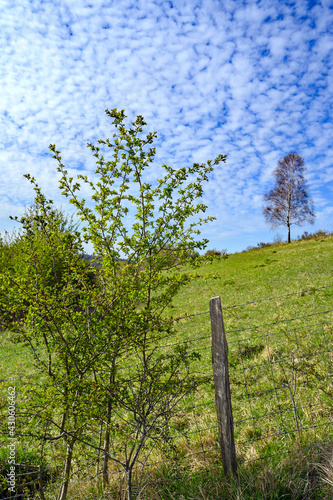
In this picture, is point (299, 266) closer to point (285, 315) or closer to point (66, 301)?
point (285, 315)

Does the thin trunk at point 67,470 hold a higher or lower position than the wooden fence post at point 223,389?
lower

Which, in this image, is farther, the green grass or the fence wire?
the fence wire

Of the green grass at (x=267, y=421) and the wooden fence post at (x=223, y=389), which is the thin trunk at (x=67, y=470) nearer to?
the green grass at (x=267, y=421)

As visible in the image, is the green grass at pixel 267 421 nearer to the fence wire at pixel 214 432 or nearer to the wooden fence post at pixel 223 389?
the fence wire at pixel 214 432

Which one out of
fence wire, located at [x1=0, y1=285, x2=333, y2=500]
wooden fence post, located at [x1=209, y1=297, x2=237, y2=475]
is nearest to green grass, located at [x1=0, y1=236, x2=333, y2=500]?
fence wire, located at [x1=0, y1=285, x2=333, y2=500]

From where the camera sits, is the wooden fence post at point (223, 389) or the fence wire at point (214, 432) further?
the fence wire at point (214, 432)

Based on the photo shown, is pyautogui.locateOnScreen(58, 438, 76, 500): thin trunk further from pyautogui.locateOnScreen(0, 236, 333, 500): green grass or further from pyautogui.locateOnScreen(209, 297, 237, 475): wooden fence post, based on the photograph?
pyautogui.locateOnScreen(209, 297, 237, 475): wooden fence post

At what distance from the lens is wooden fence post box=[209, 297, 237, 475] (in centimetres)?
310

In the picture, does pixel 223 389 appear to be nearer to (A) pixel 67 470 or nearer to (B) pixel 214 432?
(B) pixel 214 432

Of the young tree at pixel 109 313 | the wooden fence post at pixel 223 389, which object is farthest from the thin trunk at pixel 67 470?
the wooden fence post at pixel 223 389

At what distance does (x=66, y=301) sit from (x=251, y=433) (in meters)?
2.73

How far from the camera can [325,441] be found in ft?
11.5

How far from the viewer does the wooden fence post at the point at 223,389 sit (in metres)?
3.10

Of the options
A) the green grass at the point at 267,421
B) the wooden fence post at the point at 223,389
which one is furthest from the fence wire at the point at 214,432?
the wooden fence post at the point at 223,389
